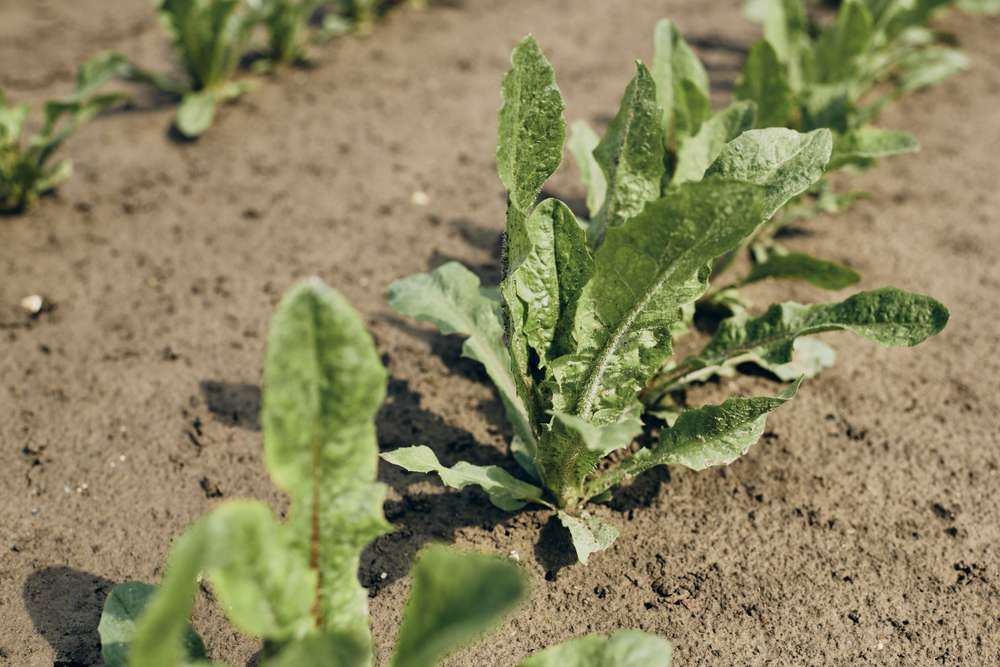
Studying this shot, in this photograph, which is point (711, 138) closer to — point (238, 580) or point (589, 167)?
point (589, 167)

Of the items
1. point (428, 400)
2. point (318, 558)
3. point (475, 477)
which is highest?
point (318, 558)

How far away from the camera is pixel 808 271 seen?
2.25 m

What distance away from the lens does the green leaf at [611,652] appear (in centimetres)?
132

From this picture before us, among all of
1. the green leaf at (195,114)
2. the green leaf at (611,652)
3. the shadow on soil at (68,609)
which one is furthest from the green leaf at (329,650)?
the green leaf at (195,114)

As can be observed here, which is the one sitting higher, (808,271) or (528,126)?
(528,126)

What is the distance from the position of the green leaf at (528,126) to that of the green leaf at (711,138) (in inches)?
22.7

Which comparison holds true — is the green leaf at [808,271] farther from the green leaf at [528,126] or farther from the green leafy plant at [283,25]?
the green leafy plant at [283,25]

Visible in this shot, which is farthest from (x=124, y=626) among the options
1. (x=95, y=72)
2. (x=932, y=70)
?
(x=932, y=70)

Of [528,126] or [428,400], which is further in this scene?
[428,400]

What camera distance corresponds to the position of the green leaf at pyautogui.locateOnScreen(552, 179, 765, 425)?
1387 millimetres

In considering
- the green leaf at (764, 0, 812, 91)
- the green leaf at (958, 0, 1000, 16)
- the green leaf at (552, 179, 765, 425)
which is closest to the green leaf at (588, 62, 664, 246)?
the green leaf at (552, 179, 765, 425)

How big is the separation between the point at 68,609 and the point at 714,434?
1465mm

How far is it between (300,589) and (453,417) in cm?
98

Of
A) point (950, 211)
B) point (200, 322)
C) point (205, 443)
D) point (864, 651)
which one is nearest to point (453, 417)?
point (205, 443)
